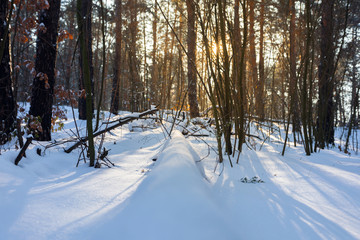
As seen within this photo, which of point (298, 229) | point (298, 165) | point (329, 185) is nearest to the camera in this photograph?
point (298, 229)

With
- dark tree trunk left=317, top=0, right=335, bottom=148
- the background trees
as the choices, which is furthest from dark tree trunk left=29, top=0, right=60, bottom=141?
dark tree trunk left=317, top=0, right=335, bottom=148

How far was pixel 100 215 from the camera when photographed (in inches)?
36.4

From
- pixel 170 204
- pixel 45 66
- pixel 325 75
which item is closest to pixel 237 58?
pixel 170 204

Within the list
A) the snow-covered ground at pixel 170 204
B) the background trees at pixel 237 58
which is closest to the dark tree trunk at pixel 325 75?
the background trees at pixel 237 58

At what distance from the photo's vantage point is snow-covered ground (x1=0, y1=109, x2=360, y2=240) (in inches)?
31.9

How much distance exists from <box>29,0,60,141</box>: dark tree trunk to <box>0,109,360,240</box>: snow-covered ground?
73.2 inches

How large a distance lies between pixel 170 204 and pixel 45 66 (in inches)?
140

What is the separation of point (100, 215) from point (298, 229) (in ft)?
2.93

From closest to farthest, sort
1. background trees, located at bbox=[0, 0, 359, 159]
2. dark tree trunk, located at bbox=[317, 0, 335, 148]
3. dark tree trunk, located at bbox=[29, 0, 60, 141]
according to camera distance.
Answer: background trees, located at bbox=[0, 0, 359, 159]
dark tree trunk, located at bbox=[317, 0, 335, 148]
dark tree trunk, located at bbox=[29, 0, 60, 141]

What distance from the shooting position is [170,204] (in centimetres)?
92

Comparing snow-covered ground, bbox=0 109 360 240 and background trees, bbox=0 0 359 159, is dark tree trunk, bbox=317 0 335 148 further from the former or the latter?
snow-covered ground, bbox=0 109 360 240

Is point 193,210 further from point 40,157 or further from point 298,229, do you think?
point 40,157

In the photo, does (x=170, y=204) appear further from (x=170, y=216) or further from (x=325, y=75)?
(x=325, y=75)

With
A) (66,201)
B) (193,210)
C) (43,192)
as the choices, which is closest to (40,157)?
(43,192)
